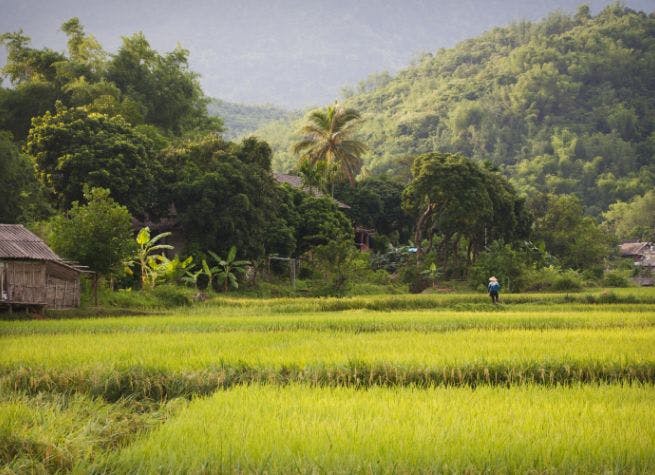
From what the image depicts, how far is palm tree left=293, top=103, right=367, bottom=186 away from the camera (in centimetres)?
4425

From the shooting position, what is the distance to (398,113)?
106000 millimetres

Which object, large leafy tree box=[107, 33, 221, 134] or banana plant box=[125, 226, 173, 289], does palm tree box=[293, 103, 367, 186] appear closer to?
large leafy tree box=[107, 33, 221, 134]

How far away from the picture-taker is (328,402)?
6551mm

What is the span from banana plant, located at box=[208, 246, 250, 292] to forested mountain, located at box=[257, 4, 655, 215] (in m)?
42.4

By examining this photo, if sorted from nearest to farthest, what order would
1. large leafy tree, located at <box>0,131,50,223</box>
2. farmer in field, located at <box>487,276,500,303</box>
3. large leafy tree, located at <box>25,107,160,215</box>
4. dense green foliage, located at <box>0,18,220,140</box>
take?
farmer in field, located at <box>487,276,500,303</box> < large leafy tree, located at <box>0,131,50,223</box> < large leafy tree, located at <box>25,107,160,215</box> < dense green foliage, located at <box>0,18,220,140</box>

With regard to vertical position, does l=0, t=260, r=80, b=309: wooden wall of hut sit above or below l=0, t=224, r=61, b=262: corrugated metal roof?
below

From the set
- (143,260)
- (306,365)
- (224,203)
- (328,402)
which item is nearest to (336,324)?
(306,365)

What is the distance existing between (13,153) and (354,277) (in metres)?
13.6

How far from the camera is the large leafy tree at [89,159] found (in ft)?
86.8

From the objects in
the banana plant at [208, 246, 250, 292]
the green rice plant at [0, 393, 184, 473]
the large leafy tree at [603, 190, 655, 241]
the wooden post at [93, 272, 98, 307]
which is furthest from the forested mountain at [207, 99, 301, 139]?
the green rice plant at [0, 393, 184, 473]

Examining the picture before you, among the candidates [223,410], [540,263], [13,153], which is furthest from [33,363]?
[540,263]

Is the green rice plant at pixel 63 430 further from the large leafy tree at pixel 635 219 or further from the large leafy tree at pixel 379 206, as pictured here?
the large leafy tree at pixel 635 219

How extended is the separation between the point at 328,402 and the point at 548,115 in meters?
95.6

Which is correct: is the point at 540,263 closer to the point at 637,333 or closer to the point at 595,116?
the point at 637,333
